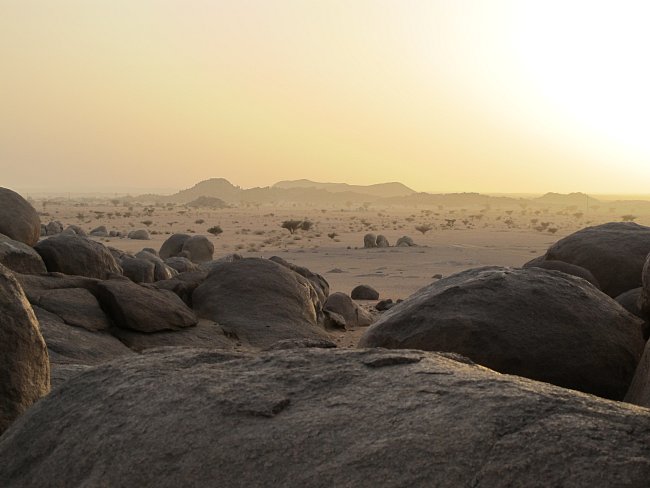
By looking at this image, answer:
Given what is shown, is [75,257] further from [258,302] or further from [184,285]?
[258,302]

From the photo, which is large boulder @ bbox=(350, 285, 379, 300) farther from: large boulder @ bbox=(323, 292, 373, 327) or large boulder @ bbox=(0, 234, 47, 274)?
large boulder @ bbox=(0, 234, 47, 274)

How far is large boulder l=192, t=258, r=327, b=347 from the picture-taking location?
1169 centimetres

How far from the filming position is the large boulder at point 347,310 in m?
14.8

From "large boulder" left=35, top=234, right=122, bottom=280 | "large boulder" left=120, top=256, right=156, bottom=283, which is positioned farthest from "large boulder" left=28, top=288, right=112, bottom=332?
"large boulder" left=120, top=256, right=156, bottom=283

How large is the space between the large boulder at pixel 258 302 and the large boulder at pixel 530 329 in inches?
178

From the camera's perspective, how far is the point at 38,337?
4.64 meters

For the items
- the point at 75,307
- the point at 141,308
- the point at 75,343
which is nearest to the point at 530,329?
the point at 75,343

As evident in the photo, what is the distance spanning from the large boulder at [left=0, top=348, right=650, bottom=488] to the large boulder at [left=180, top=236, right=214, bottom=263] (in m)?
21.7

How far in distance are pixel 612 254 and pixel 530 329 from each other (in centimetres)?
537

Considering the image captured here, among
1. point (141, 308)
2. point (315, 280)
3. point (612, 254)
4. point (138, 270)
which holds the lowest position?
point (315, 280)

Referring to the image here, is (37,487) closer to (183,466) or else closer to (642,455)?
(183,466)

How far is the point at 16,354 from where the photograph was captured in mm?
4445

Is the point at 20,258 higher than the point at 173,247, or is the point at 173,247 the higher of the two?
the point at 20,258

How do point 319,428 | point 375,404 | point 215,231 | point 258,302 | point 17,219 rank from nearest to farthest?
point 319,428
point 375,404
point 258,302
point 17,219
point 215,231
